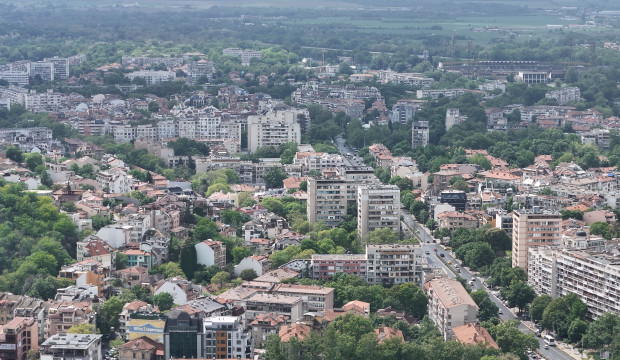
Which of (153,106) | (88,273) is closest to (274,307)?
(88,273)

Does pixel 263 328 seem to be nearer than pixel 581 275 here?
Yes

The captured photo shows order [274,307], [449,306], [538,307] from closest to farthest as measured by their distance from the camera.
→ [449,306] → [274,307] → [538,307]

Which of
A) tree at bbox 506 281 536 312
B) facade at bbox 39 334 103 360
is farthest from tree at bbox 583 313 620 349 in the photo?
facade at bbox 39 334 103 360

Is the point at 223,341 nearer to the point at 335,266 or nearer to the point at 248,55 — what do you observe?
the point at 335,266

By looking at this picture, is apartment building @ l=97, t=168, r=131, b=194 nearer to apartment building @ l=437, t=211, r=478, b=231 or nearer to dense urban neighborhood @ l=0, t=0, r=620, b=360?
dense urban neighborhood @ l=0, t=0, r=620, b=360

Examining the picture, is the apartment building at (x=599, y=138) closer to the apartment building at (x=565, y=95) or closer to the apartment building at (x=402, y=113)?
the apartment building at (x=402, y=113)

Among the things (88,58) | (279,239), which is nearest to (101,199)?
(279,239)

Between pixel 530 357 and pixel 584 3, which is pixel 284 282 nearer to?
pixel 530 357

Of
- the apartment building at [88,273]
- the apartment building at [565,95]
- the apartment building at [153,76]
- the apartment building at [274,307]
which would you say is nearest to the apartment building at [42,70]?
the apartment building at [153,76]
